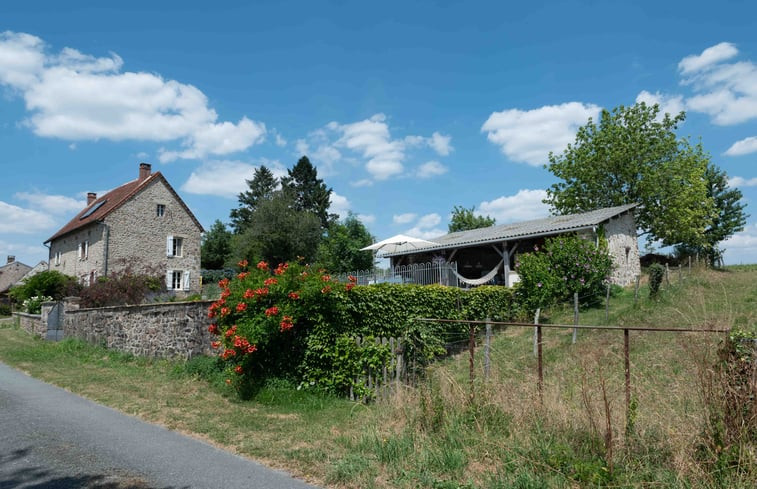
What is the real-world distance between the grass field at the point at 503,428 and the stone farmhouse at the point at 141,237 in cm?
2484

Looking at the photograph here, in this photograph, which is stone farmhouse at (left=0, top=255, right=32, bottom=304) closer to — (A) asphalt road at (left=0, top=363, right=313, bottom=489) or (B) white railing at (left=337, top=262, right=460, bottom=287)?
(B) white railing at (left=337, top=262, right=460, bottom=287)

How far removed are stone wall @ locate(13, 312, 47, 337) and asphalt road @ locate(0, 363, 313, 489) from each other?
13.1 meters

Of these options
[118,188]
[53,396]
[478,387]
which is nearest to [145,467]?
[478,387]

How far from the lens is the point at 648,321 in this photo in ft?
38.5

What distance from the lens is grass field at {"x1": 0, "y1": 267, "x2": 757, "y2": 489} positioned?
165 inches

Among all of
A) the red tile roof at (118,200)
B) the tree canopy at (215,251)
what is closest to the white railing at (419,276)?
the red tile roof at (118,200)

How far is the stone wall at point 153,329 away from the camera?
1166 cm

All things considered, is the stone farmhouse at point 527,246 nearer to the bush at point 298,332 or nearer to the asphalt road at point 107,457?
the bush at point 298,332

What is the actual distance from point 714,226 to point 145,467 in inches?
1919

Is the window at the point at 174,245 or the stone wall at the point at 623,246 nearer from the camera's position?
the stone wall at the point at 623,246

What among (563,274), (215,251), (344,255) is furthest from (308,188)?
(563,274)

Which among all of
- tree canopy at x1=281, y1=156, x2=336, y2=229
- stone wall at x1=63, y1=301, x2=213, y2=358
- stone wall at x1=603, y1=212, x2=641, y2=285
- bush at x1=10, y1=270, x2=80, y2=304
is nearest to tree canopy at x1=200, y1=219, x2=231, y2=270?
tree canopy at x1=281, y1=156, x2=336, y2=229

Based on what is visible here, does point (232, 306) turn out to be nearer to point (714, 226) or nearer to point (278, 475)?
point (278, 475)

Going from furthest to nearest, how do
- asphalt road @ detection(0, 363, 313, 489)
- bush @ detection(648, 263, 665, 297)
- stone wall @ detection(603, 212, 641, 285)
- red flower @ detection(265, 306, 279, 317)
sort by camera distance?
stone wall @ detection(603, 212, 641, 285)
bush @ detection(648, 263, 665, 297)
red flower @ detection(265, 306, 279, 317)
asphalt road @ detection(0, 363, 313, 489)
